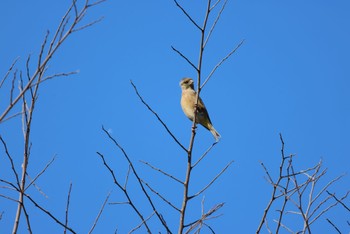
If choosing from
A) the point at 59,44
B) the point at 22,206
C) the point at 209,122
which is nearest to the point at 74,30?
the point at 59,44

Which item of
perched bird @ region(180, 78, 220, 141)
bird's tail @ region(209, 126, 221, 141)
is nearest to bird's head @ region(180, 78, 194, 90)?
perched bird @ region(180, 78, 220, 141)

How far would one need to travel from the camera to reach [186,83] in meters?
8.98

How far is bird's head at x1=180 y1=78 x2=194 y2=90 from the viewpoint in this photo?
29.3 ft

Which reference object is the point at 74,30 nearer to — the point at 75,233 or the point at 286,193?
the point at 75,233

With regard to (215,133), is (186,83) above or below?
above

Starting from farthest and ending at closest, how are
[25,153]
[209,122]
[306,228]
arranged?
[209,122]
[306,228]
[25,153]

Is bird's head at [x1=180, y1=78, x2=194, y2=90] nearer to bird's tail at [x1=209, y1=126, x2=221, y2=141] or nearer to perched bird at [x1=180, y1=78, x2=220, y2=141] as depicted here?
perched bird at [x1=180, y1=78, x2=220, y2=141]

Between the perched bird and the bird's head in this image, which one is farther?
the bird's head

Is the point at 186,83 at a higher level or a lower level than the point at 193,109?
higher

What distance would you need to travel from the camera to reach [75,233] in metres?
2.41

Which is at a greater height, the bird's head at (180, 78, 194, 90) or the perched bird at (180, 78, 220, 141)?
the bird's head at (180, 78, 194, 90)

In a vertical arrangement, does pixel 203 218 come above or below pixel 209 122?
below

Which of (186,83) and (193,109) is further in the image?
(186,83)

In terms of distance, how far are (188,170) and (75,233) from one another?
0.74m
